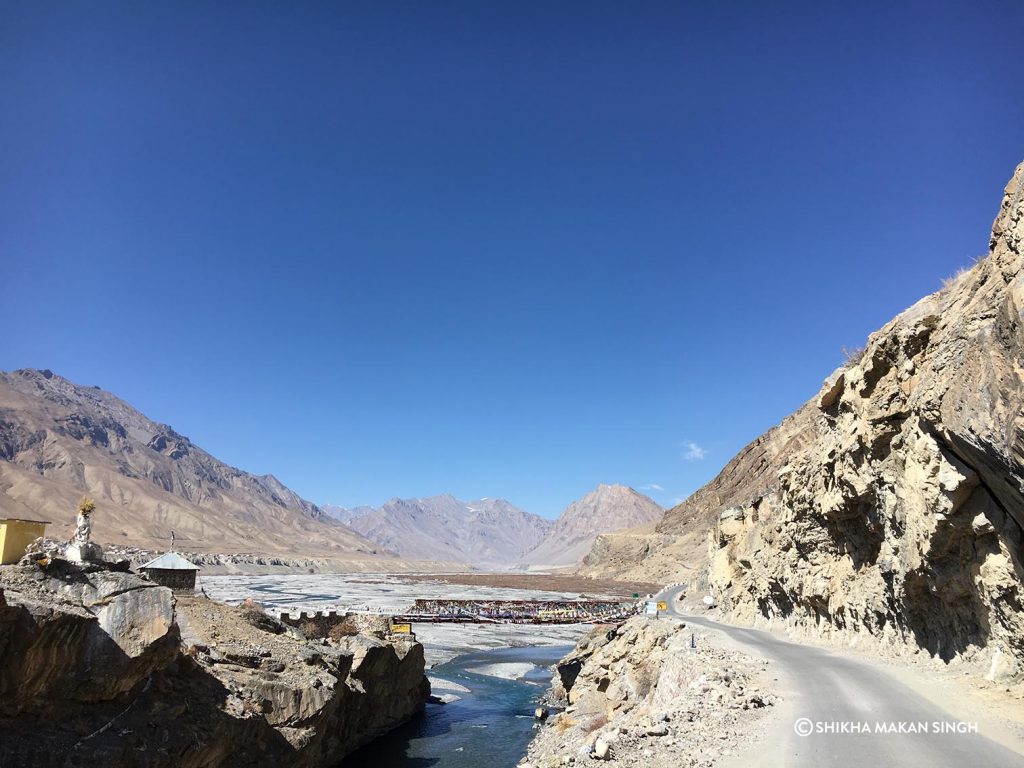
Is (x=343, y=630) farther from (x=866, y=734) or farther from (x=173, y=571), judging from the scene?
Result: (x=866, y=734)

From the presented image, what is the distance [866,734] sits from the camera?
1021cm

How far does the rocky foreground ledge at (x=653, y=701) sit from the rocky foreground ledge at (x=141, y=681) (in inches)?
310

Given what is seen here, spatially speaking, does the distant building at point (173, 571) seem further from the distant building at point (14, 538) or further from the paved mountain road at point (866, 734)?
the paved mountain road at point (866, 734)

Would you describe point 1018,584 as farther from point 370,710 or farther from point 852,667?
point 370,710

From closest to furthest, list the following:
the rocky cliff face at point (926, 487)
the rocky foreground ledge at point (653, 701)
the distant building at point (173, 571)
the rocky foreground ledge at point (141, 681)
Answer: the rocky foreground ledge at point (653, 701), the rocky cliff face at point (926, 487), the rocky foreground ledge at point (141, 681), the distant building at point (173, 571)

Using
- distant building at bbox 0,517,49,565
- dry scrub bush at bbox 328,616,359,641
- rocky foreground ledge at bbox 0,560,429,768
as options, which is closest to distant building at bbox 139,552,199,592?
rocky foreground ledge at bbox 0,560,429,768

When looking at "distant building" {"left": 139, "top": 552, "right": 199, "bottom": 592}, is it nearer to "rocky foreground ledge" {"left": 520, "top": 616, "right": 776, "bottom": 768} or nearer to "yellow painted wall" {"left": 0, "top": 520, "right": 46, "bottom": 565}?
"yellow painted wall" {"left": 0, "top": 520, "right": 46, "bottom": 565}

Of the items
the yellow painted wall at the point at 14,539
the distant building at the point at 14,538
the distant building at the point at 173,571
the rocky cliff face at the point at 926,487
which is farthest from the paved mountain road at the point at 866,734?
the distant building at the point at 173,571

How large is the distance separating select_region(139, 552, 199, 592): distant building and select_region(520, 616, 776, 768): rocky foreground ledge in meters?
16.5

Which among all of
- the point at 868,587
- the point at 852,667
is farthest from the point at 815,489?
the point at 852,667

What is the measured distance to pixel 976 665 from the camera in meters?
13.5

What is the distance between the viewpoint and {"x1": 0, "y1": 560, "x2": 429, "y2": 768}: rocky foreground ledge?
1230cm

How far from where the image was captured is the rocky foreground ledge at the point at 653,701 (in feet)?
35.0

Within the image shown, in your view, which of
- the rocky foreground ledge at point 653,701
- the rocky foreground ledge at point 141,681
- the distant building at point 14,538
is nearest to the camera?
the rocky foreground ledge at point 653,701
